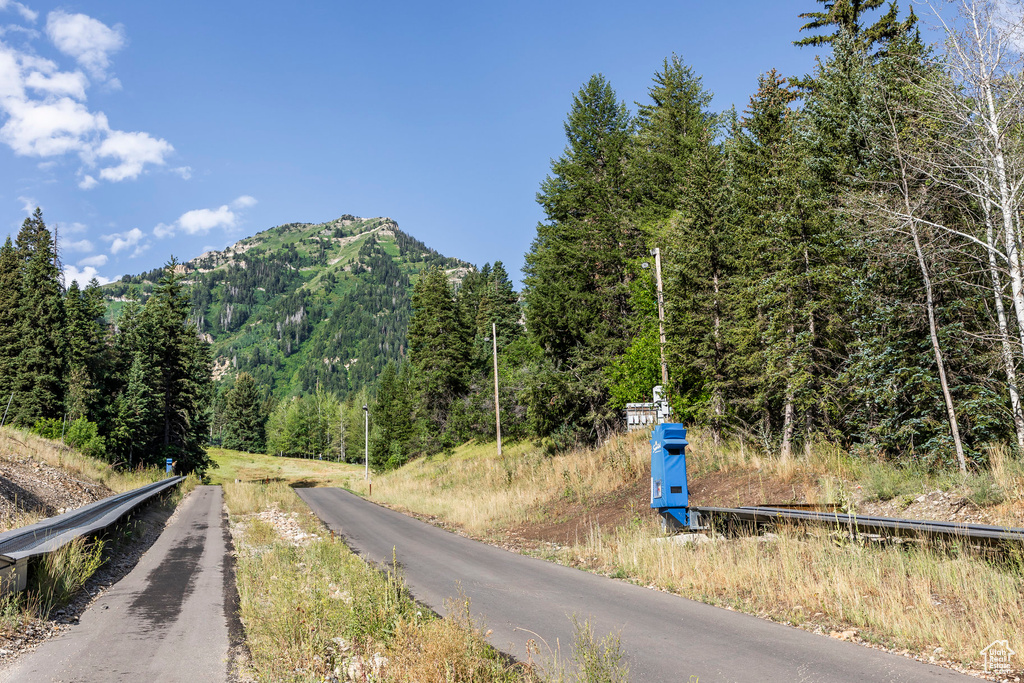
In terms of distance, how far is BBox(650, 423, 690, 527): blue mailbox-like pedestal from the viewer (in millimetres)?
12438

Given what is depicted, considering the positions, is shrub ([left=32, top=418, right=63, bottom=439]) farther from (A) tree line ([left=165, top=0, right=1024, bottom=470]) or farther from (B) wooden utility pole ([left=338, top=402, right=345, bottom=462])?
(B) wooden utility pole ([left=338, top=402, right=345, bottom=462])

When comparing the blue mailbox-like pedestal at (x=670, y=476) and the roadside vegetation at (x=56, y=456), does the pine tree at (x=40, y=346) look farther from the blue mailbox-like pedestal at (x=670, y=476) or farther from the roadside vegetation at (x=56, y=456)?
the blue mailbox-like pedestal at (x=670, y=476)

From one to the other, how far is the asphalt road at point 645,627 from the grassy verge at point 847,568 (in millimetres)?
542

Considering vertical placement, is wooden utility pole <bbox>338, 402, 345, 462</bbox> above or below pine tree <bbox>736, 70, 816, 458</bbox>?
below

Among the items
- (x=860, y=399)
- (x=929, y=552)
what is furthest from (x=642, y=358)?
(x=929, y=552)

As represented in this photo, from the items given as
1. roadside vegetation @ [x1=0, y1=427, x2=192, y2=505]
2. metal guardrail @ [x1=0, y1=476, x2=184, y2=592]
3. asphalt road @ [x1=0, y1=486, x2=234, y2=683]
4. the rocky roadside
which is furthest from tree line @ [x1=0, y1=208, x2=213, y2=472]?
asphalt road @ [x1=0, y1=486, x2=234, y2=683]

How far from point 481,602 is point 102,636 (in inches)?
192

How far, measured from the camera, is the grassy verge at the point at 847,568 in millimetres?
5926

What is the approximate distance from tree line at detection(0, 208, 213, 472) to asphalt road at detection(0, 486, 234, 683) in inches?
1175

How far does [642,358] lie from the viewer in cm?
2647

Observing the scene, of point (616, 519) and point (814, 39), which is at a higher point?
point (814, 39)

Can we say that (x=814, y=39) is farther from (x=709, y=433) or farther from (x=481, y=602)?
(x=481, y=602)

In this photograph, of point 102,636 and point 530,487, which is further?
point 530,487

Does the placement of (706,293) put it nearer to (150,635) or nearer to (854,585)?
(854,585)
